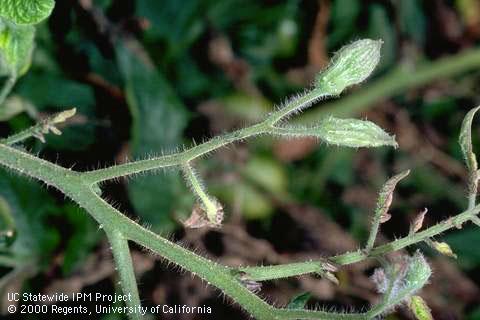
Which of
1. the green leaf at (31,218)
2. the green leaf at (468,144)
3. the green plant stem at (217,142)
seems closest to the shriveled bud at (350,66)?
the green plant stem at (217,142)

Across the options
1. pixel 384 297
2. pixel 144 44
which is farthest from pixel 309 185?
pixel 384 297

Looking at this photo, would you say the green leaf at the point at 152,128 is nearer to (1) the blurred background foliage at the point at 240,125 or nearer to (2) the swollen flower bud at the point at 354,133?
(1) the blurred background foliage at the point at 240,125

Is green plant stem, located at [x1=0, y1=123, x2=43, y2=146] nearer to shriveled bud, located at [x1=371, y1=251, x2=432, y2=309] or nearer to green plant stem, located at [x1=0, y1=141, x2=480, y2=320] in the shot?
green plant stem, located at [x1=0, y1=141, x2=480, y2=320]

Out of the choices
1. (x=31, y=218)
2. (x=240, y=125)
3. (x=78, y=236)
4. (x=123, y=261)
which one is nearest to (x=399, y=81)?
(x=240, y=125)

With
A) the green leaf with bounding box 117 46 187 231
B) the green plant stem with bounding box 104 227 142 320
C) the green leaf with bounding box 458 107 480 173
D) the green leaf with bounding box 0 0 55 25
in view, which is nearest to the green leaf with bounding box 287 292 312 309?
the green plant stem with bounding box 104 227 142 320

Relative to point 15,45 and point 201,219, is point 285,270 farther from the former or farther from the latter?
point 15,45
